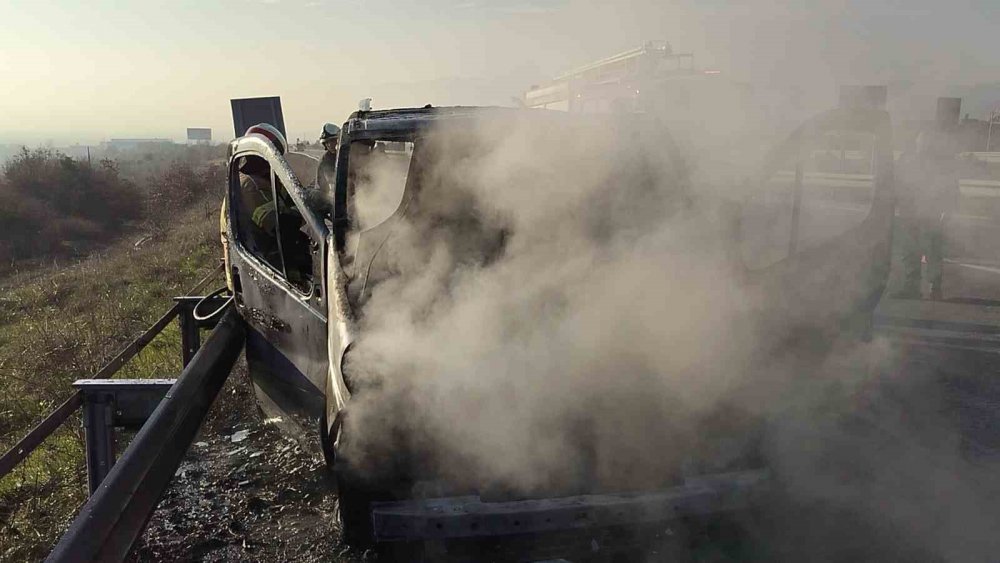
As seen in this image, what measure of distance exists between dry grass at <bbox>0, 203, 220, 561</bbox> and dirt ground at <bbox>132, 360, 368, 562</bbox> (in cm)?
67

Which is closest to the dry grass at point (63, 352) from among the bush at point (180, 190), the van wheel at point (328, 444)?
the van wheel at point (328, 444)

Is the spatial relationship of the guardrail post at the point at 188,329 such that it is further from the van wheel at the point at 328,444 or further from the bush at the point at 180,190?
the bush at the point at 180,190

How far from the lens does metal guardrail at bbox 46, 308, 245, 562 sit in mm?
2162

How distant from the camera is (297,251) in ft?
16.5

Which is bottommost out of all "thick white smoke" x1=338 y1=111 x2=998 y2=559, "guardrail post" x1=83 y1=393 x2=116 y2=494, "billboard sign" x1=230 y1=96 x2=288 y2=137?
"guardrail post" x1=83 y1=393 x2=116 y2=494

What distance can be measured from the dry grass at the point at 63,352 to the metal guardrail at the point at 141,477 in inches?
44.4

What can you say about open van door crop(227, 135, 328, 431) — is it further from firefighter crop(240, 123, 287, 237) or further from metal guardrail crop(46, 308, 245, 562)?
metal guardrail crop(46, 308, 245, 562)

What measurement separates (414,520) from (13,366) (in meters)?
6.84

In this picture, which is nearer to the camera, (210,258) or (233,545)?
(233,545)

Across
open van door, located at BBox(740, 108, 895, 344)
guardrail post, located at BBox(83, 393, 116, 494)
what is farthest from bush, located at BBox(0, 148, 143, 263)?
open van door, located at BBox(740, 108, 895, 344)

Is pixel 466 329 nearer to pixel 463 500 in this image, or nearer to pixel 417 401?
pixel 417 401

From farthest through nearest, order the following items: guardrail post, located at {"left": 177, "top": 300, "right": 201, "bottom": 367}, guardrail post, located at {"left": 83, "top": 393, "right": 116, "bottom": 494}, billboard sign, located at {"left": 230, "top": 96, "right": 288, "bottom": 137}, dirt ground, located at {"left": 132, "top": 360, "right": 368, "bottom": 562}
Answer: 1. billboard sign, located at {"left": 230, "top": 96, "right": 288, "bottom": 137}
2. guardrail post, located at {"left": 177, "top": 300, "right": 201, "bottom": 367}
3. guardrail post, located at {"left": 83, "top": 393, "right": 116, "bottom": 494}
4. dirt ground, located at {"left": 132, "top": 360, "right": 368, "bottom": 562}

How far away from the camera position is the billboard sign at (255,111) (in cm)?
1331

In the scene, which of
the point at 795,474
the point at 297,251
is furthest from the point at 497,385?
the point at 297,251
